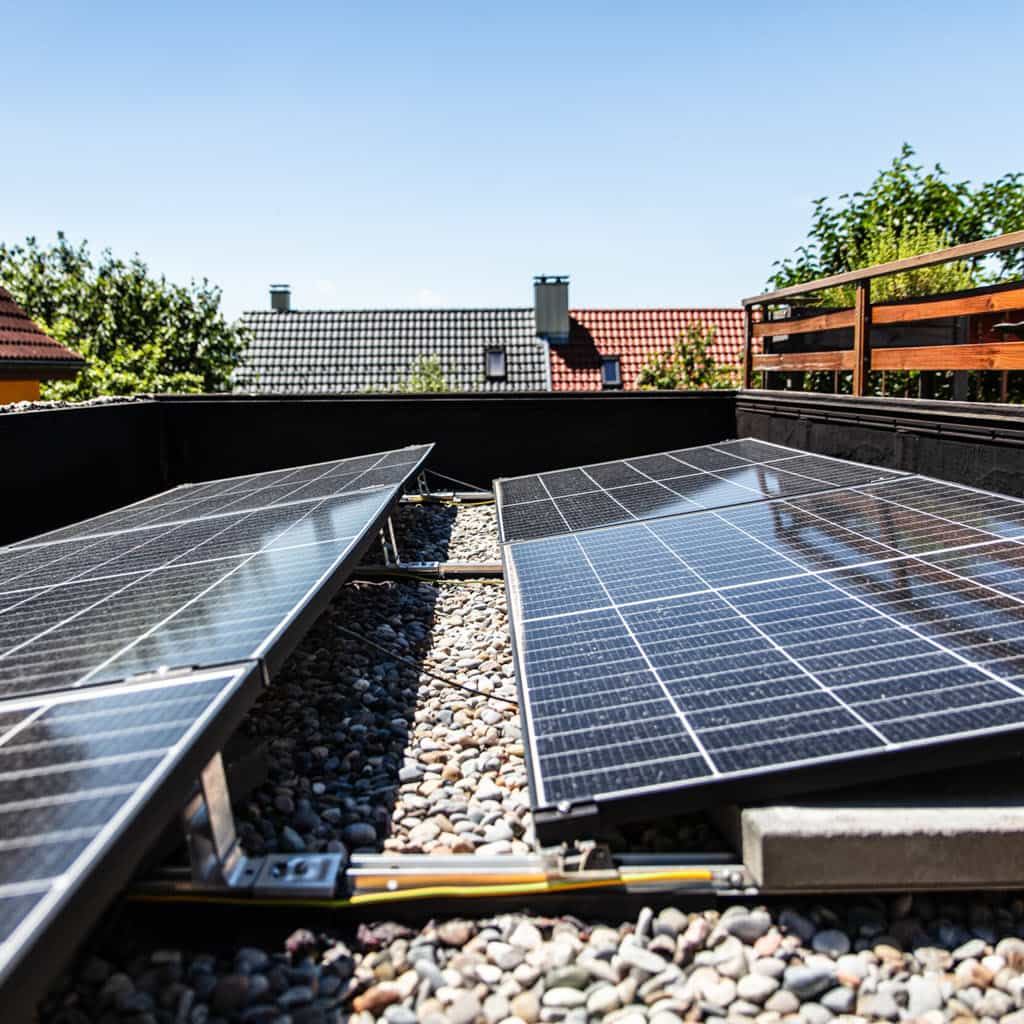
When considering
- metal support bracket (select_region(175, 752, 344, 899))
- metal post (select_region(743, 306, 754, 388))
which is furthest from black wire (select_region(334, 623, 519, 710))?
metal post (select_region(743, 306, 754, 388))

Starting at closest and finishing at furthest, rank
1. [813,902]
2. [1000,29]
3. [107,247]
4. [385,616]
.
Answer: [813,902] → [385,616] → [1000,29] → [107,247]

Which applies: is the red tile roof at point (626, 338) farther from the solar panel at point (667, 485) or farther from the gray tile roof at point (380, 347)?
the solar panel at point (667, 485)

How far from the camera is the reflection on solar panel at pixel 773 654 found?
2.71m

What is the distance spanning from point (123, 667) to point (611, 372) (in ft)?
84.5

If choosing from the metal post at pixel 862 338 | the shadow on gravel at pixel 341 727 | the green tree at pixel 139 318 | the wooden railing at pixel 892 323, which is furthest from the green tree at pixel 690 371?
the green tree at pixel 139 318

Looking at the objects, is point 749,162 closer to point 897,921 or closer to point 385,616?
point 385,616

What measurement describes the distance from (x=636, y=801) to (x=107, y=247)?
3637cm

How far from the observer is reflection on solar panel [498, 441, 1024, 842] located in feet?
8.89

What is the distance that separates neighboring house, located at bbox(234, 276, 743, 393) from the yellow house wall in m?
12.7

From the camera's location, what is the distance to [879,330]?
24.0ft

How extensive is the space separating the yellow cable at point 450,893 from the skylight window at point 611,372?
25120 millimetres

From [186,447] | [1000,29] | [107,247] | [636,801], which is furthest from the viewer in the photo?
[107,247]

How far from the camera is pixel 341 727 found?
14.9ft

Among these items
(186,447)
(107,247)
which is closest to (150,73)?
(186,447)
